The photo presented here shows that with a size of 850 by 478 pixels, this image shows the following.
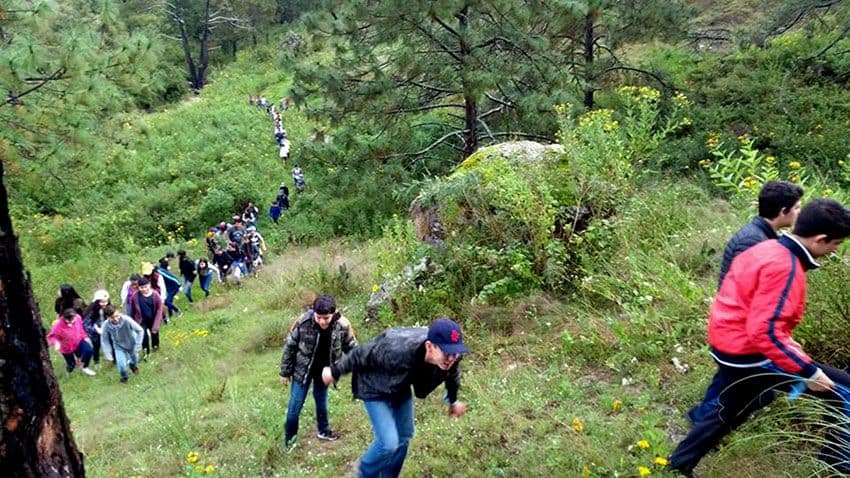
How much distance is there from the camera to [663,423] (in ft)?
14.5

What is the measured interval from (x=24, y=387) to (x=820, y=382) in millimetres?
3572

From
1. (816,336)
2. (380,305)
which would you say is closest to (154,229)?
(380,305)

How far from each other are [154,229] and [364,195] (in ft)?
32.6

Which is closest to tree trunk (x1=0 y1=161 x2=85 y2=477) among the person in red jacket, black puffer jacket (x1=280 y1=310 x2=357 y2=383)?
black puffer jacket (x1=280 y1=310 x2=357 y2=383)

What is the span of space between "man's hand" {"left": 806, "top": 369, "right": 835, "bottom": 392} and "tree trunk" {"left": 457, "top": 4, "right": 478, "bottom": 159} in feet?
34.5

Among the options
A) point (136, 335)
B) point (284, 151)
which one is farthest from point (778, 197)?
point (284, 151)

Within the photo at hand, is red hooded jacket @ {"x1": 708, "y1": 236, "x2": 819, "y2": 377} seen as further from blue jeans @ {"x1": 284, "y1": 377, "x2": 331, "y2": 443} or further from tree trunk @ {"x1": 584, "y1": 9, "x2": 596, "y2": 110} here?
tree trunk @ {"x1": 584, "y1": 9, "x2": 596, "y2": 110}

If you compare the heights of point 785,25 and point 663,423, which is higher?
point 785,25

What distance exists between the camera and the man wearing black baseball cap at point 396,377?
146 inches

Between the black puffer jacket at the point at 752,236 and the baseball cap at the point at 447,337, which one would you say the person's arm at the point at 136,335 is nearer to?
the baseball cap at the point at 447,337

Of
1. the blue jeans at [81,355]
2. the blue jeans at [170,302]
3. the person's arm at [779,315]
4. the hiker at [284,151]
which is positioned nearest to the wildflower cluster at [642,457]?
the person's arm at [779,315]

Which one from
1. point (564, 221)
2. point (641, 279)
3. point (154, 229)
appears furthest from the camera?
point (154, 229)

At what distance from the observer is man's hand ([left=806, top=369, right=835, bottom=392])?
2.97 metres

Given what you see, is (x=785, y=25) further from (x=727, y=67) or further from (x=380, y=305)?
(x=380, y=305)
